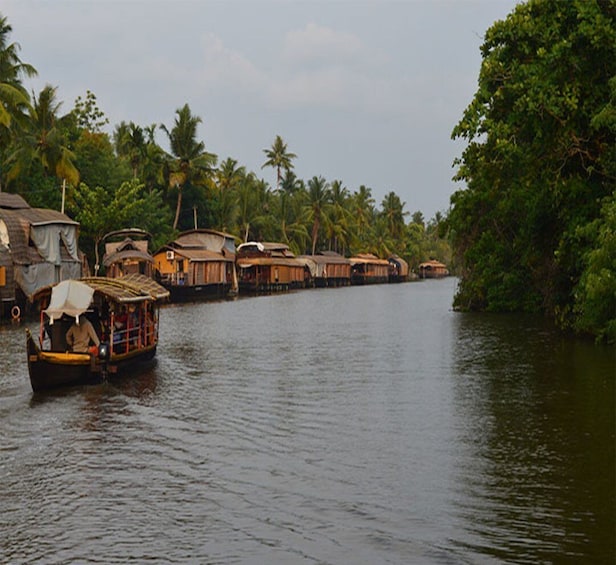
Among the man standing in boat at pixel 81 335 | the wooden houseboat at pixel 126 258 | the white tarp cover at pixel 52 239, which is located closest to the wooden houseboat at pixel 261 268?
the wooden houseboat at pixel 126 258

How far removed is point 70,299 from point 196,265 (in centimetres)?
4186

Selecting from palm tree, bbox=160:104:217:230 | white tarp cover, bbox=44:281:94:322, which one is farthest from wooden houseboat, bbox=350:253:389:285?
white tarp cover, bbox=44:281:94:322

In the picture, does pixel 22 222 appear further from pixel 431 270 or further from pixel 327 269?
pixel 431 270

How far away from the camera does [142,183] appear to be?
67.9 meters

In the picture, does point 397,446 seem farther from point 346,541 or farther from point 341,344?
point 341,344

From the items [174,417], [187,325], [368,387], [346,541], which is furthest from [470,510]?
[187,325]

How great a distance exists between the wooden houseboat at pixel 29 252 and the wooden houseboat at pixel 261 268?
28116 millimetres

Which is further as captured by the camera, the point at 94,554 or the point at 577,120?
the point at 577,120

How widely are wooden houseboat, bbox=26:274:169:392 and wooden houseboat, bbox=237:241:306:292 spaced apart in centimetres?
5085

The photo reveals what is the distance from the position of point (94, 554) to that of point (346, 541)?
3027 mm

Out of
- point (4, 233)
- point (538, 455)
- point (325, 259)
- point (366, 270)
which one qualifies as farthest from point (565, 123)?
point (366, 270)

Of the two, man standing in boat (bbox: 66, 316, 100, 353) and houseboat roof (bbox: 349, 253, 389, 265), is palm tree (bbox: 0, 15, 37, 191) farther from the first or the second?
houseboat roof (bbox: 349, 253, 389, 265)

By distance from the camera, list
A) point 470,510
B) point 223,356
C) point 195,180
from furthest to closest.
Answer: point 195,180 → point 223,356 → point 470,510

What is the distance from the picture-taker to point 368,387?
1992cm
